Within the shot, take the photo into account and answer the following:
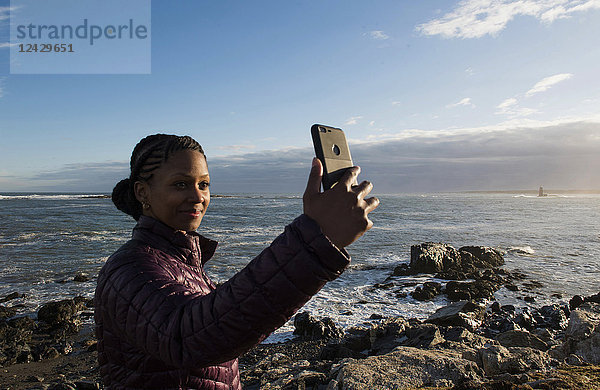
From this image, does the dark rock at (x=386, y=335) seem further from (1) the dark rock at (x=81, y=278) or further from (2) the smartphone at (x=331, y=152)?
(1) the dark rock at (x=81, y=278)

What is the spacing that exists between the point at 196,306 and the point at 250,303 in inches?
7.5

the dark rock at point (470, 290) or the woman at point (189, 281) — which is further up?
the woman at point (189, 281)

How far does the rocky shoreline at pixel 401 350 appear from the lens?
→ 4.27 meters

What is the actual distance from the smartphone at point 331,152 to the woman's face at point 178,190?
640 millimetres

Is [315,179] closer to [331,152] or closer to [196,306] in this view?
[331,152]

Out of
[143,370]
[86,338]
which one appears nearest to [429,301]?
[86,338]

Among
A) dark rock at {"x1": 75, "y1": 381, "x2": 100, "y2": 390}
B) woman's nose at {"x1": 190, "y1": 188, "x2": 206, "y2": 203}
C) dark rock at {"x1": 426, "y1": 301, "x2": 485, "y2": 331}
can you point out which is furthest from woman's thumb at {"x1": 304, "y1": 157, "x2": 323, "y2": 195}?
dark rock at {"x1": 426, "y1": 301, "x2": 485, "y2": 331}

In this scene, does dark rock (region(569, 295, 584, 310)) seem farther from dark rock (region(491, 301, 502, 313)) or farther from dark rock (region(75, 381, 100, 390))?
dark rock (region(75, 381, 100, 390))

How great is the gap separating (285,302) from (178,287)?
1.56ft

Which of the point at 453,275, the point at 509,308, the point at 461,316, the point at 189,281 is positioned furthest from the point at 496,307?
the point at 189,281

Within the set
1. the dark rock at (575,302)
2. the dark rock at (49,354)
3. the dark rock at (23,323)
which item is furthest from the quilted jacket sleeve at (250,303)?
the dark rock at (575,302)

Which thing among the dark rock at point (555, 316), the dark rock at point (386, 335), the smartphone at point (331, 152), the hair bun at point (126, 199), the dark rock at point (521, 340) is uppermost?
the smartphone at point (331, 152)

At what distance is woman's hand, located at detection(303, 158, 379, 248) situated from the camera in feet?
3.78

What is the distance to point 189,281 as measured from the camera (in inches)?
70.4
